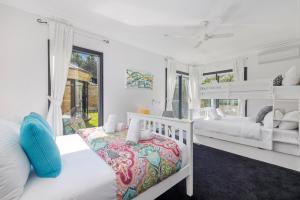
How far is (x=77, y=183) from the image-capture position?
0.93 metres

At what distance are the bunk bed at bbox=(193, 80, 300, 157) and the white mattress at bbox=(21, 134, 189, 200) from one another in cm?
262

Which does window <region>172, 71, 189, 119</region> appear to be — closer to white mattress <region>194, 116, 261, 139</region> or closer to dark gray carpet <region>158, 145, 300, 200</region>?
white mattress <region>194, 116, 261, 139</region>

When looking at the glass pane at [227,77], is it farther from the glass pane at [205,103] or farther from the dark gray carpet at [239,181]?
the dark gray carpet at [239,181]

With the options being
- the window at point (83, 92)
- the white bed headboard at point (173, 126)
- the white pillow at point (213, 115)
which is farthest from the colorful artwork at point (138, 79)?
the white pillow at point (213, 115)

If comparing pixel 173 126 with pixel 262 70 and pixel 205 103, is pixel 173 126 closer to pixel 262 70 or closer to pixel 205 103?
pixel 262 70

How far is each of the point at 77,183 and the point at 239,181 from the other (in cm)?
198

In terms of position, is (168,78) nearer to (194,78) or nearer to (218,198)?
(194,78)

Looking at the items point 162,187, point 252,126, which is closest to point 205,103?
point 252,126

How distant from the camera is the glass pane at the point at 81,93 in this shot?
110 inches

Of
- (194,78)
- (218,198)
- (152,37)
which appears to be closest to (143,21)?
(152,37)

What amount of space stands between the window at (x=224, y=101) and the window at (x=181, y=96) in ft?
2.07

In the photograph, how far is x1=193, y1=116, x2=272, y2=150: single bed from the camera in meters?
2.50

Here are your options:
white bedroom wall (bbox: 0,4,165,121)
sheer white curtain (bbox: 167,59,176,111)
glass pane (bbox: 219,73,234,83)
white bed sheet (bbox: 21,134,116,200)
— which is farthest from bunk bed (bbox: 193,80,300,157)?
white bedroom wall (bbox: 0,4,165,121)

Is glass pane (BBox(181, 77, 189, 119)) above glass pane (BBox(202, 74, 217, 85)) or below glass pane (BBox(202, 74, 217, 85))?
below
